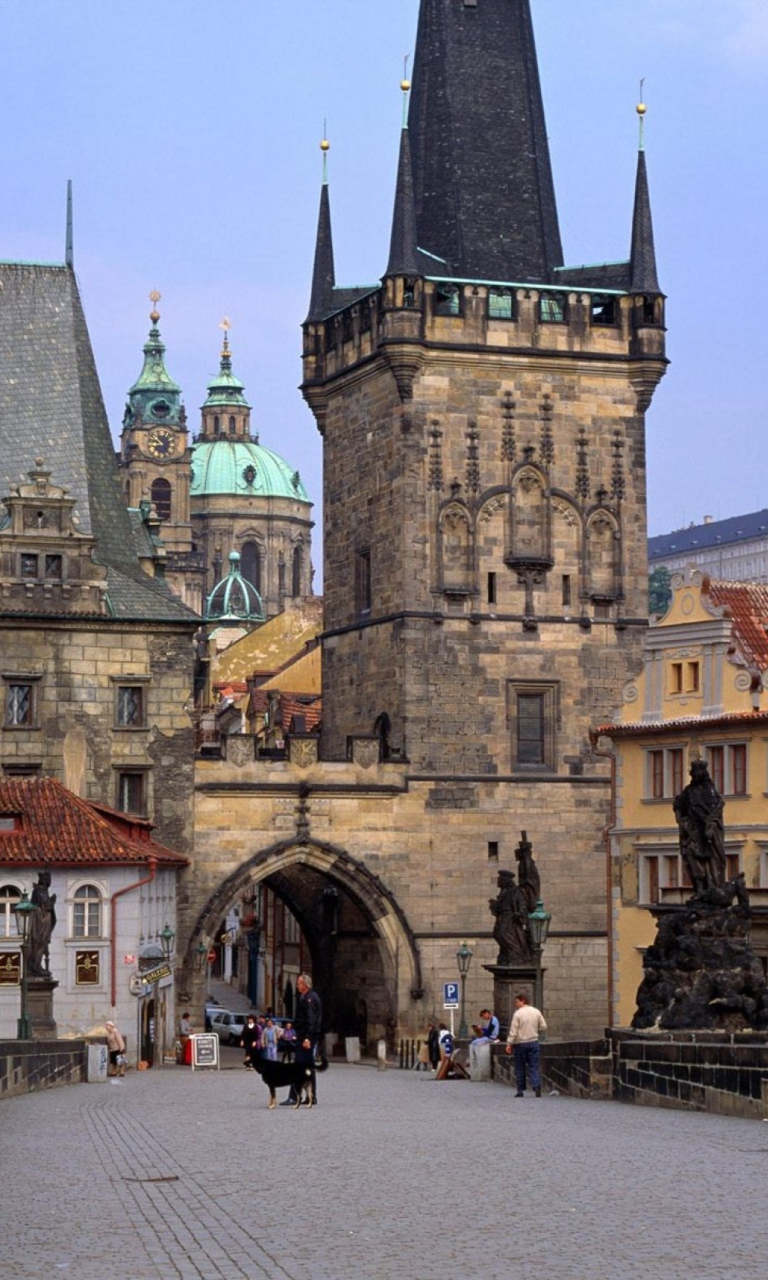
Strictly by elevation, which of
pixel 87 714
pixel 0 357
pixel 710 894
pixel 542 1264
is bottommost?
pixel 542 1264

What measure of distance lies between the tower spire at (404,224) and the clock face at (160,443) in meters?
105

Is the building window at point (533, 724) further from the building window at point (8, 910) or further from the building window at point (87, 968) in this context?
the building window at point (8, 910)

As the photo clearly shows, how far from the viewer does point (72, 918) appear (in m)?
53.7

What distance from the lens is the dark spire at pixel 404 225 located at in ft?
206

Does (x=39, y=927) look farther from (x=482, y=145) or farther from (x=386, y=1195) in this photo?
(x=482, y=145)

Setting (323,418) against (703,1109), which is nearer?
(703,1109)

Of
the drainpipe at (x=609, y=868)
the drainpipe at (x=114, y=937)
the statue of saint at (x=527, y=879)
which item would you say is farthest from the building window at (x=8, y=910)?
the drainpipe at (x=609, y=868)

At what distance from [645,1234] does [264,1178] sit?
3.99 m

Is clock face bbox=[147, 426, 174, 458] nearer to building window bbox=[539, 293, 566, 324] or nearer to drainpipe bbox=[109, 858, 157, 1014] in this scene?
building window bbox=[539, 293, 566, 324]

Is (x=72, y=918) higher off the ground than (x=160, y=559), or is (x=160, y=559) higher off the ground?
(x=160, y=559)

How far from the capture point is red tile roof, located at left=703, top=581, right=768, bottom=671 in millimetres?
54844

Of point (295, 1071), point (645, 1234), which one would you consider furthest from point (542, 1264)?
point (295, 1071)

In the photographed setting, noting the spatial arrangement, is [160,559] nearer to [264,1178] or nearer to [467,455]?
[467,455]

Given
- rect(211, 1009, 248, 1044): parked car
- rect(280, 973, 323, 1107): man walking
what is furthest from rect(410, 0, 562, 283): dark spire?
rect(280, 973, 323, 1107): man walking
